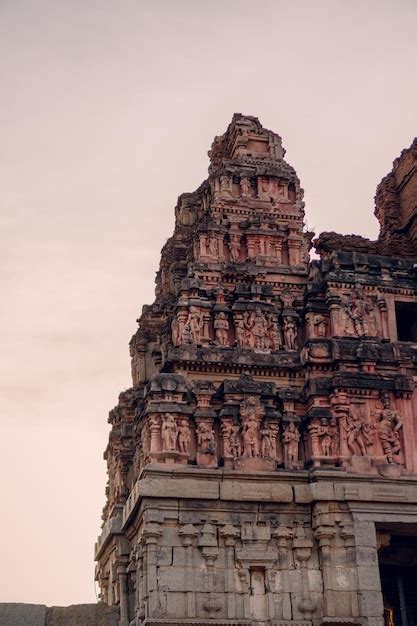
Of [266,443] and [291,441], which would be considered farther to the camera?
[291,441]

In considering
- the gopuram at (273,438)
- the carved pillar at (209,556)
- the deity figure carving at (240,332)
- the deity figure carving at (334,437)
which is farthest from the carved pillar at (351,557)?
the deity figure carving at (240,332)

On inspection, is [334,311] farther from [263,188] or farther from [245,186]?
[245,186]

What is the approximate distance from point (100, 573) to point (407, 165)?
14860 mm

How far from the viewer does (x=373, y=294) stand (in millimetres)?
23000

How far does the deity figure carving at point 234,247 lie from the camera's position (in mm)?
24188

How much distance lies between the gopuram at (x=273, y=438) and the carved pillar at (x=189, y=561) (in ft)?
0.13

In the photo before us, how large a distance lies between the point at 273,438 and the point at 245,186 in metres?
7.57

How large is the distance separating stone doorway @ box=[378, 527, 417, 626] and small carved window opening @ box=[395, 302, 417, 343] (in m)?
4.96

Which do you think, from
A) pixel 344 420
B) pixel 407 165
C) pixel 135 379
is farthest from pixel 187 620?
pixel 407 165

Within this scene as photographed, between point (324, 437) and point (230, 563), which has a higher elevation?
point (324, 437)

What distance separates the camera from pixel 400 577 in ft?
75.0

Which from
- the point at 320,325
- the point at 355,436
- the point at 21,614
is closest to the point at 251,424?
the point at 355,436

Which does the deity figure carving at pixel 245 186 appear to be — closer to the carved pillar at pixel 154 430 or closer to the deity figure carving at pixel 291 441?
the deity figure carving at pixel 291 441

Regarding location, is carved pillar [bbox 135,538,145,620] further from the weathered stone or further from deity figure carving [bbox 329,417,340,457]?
deity figure carving [bbox 329,417,340,457]
